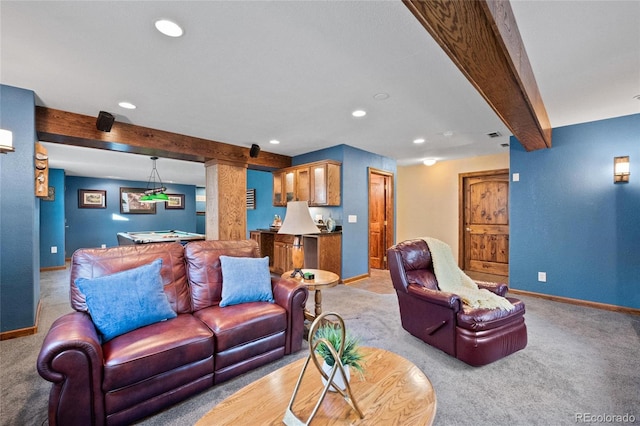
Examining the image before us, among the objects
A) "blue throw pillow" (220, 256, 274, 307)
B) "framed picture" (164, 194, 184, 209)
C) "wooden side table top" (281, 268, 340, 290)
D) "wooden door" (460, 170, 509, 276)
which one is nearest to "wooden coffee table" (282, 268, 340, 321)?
"wooden side table top" (281, 268, 340, 290)

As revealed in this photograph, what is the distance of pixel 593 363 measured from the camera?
2205 mm

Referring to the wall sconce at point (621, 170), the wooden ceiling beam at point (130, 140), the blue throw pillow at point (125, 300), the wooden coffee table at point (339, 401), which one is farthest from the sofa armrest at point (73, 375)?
the wall sconce at point (621, 170)

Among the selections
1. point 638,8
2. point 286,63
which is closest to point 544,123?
point 638,8

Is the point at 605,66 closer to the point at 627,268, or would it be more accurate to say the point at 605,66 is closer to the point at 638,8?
the point at 638,8

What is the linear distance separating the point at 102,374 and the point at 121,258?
87 cm

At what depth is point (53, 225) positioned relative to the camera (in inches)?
244

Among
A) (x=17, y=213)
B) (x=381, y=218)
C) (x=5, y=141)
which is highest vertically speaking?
(x=5, y=141)

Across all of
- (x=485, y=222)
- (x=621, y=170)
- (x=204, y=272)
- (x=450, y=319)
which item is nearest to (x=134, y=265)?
(x=204, y=272)

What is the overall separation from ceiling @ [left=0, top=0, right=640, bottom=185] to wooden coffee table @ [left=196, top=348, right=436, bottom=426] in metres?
1.99

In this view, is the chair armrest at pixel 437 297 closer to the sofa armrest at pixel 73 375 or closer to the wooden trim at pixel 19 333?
the sofa armrest at pixel 73 375

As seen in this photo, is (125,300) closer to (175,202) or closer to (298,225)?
(298,225)

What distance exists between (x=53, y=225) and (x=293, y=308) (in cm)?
693

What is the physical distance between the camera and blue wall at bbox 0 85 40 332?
263 cm

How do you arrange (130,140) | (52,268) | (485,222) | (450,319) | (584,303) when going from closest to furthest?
(450,319)
(584,303)
(130,140)
(485,222)
(52,268)
